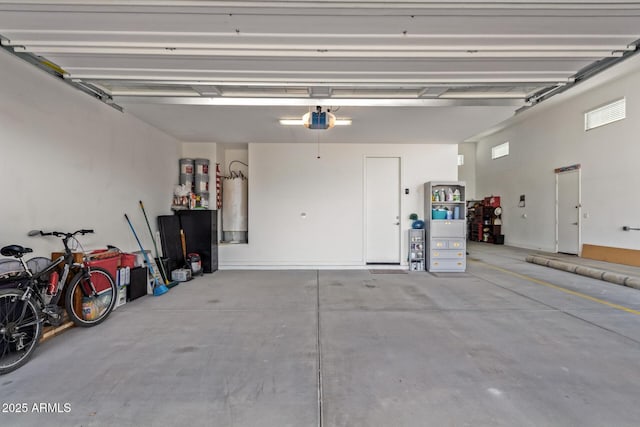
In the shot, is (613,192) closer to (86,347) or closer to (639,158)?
(639,158)

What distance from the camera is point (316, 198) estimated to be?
6.51 meters

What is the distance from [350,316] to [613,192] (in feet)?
24.6

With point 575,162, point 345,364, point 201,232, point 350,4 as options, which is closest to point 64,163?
point 201,232

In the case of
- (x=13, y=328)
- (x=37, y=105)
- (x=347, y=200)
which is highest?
(x=37, y=105)

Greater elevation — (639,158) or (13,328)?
(639,158)

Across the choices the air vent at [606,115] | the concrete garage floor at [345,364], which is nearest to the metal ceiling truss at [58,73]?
the concrete garage floor at [345,364]

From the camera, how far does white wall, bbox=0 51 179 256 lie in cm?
279

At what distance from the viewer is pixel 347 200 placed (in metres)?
6.52

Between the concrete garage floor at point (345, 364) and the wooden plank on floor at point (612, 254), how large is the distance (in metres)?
3.04

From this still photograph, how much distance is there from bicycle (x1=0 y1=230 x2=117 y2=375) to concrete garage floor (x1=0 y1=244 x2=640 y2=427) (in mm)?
155

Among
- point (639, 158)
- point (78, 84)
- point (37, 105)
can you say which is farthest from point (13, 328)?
point (639, 158)

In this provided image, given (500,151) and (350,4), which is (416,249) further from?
(500,151)

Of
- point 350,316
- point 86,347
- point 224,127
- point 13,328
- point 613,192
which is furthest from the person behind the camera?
point 613,192

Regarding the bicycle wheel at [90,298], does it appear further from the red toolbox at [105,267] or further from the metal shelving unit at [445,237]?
the metal shelving unit at [445,237]
